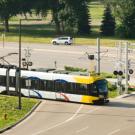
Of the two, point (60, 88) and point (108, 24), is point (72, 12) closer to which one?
point (108, 24)

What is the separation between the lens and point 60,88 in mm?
53656

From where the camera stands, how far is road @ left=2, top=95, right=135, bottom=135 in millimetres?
41062

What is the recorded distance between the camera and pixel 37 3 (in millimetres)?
113688

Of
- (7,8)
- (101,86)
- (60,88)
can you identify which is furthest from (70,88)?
(7,8)

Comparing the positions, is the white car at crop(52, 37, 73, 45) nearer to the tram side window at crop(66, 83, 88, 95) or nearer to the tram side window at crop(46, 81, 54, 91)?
the tram side window at crop(46, 81, 54, 91)

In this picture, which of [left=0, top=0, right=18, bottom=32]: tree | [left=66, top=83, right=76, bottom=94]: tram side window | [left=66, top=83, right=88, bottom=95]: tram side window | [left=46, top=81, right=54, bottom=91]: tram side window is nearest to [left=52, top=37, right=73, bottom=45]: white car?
[left=0, top=0, right=18, bottom=32]: tree

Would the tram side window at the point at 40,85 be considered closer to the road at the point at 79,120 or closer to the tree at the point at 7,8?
the road at the point at 79,120

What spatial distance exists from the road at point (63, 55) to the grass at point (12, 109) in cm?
2346

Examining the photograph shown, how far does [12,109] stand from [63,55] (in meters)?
39.9

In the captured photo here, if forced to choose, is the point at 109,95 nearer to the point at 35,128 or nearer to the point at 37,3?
the point at 35,128

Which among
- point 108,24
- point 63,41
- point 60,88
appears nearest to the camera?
point 60,88

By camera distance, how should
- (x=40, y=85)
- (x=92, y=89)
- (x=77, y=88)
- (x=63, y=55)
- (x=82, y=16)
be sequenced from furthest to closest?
(x=82, y=16) < (x=63, y=55) < (x=40, y=85) < (x=77, y=88) < (x=92, y=89)

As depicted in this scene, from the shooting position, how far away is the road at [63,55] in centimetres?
8050

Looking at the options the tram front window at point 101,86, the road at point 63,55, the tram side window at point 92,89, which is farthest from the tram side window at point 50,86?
the road at point 63,55
